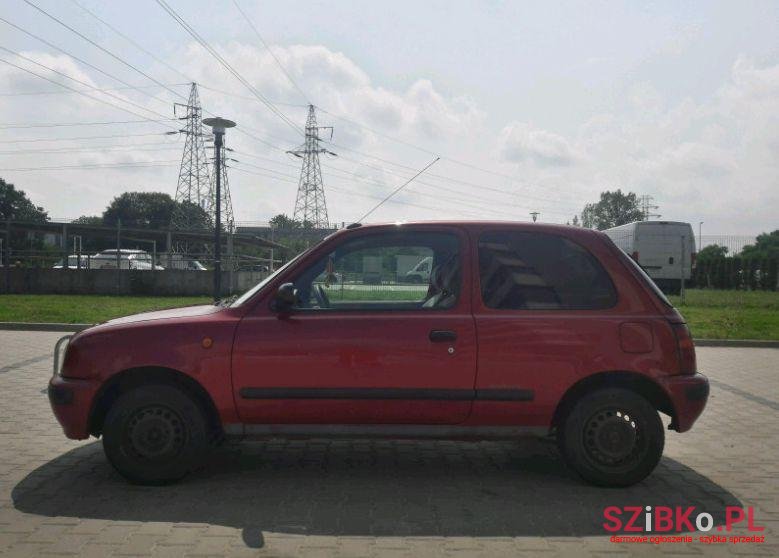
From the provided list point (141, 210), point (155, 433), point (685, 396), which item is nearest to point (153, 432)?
point (155, 433)

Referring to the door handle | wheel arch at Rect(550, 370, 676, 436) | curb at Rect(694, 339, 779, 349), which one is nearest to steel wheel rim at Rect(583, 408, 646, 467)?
wheel arch at Rect(550, 370, 676, 436)

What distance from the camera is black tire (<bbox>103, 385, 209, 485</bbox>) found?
4793mm

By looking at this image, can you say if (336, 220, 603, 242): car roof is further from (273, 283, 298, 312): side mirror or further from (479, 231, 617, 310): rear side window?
(273, 283, 298, 312): side mirror

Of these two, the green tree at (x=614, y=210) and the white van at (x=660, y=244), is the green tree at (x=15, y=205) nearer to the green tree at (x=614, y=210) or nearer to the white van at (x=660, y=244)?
the green tree at (x=614, y=210)

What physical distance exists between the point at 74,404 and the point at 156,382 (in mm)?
535

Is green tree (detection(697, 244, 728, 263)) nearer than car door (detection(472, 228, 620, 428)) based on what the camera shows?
No

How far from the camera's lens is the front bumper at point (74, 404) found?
4820mm

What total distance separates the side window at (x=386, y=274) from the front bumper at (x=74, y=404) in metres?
1.49

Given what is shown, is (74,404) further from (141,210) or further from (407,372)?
(141,210)

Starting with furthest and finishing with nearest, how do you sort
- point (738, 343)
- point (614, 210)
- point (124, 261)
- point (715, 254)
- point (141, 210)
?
point (141, 210) < point (614, 210) < point (715, 254) < point (124, 261) < point (738, 343)

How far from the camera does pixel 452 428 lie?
4.81 meters

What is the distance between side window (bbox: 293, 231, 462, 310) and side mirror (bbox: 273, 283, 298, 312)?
13 cm

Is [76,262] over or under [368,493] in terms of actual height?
over

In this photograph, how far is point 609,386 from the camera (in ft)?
16.0
